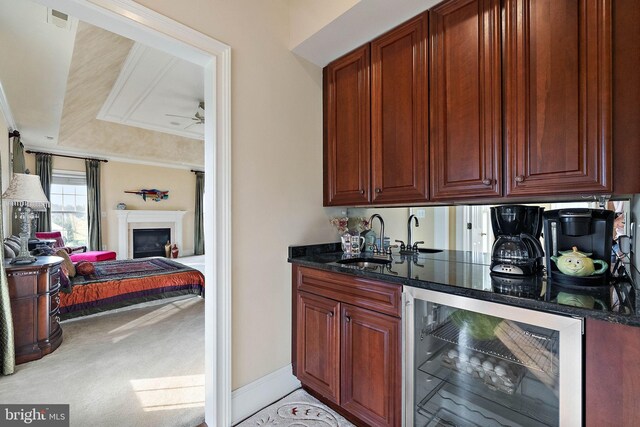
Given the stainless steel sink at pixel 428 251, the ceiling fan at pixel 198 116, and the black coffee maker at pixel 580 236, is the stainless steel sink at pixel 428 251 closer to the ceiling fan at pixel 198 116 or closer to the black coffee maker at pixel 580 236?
the black coffee maker at pixel 580 236

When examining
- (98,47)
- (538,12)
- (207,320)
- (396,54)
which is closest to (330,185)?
(396,54)

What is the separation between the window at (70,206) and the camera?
6199 millimetres

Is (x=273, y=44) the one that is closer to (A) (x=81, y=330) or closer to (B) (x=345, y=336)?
(B) (x=345, y=336)

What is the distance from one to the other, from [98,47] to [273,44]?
102 inches

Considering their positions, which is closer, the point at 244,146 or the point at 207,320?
the point at 207,320

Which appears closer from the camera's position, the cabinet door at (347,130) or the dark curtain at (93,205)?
the cabinet door at (347,130)

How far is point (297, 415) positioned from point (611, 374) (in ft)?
5.23

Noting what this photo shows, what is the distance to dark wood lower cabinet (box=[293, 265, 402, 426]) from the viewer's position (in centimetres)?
141

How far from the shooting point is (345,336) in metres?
1.64

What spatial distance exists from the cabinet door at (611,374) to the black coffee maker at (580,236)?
0.31 metres

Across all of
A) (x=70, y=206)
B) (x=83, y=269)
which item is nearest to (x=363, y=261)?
(x=83, y=269)

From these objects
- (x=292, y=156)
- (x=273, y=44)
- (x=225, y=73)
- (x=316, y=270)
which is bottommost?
(x=316, y=270)

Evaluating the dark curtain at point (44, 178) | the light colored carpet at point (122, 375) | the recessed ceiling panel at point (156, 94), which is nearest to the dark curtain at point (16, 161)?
the dark curtain at point (44, 178)

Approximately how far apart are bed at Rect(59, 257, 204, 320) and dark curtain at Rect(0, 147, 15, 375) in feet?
3.27
